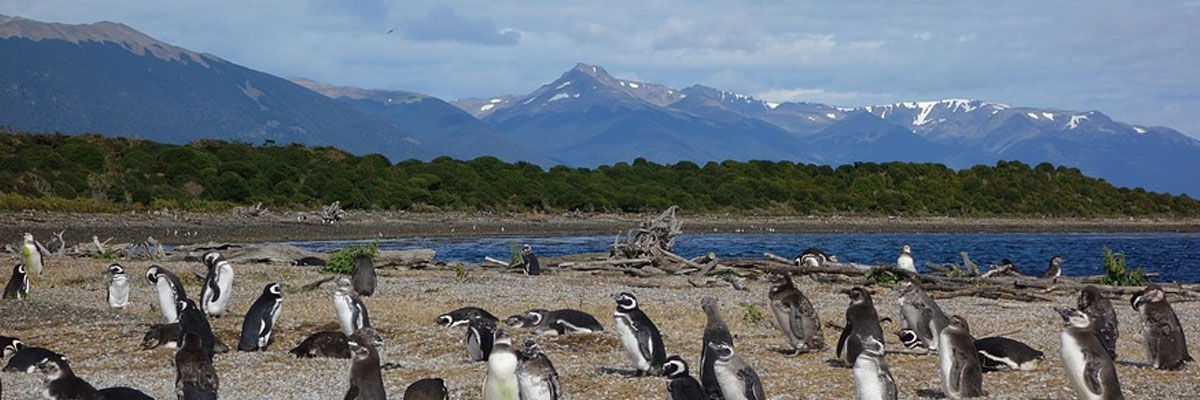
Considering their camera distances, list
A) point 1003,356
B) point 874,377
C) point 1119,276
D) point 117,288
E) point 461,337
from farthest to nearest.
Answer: point 1119,276, point 117,288, point 461,337, point 1003,356, point 874,377

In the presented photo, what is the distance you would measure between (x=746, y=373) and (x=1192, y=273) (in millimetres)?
28922

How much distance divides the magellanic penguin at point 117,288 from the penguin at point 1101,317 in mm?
11798

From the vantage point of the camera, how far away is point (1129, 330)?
15766 mm

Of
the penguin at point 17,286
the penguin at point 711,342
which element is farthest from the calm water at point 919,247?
the penguin at point 711,342

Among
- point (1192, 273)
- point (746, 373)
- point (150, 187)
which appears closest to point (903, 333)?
point (746, 373)

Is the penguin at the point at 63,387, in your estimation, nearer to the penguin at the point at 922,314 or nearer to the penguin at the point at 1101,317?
the penguin at the point at 922,314

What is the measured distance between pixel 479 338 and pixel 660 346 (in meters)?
1.87

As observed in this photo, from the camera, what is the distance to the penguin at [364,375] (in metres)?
9.13

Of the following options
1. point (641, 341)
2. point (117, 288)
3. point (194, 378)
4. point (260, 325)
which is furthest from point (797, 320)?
point (117, 288)

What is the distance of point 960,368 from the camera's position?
9.84 metres

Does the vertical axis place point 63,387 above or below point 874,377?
below

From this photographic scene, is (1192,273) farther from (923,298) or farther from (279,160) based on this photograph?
(279,160)

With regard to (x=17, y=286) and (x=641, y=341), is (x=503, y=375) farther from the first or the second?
(x=17, y=286)

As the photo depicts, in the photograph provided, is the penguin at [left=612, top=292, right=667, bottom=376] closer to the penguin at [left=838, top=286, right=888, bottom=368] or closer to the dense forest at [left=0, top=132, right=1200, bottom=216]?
the penguin at [left=838, top=286, right=888, bottom=368]
